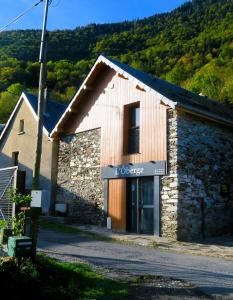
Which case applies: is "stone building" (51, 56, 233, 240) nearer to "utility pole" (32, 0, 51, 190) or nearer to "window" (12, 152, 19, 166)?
"window" (12, 152, 19, 166)

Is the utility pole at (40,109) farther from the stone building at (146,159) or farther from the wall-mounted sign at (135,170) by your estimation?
the wall-mounted sign at (135,170)

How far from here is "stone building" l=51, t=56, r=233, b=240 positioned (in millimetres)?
14680

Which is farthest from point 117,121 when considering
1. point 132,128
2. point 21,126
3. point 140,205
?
point 21,126

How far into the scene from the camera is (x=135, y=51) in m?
57.4

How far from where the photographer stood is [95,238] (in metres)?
14.2

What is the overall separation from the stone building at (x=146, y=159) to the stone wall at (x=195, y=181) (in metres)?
0.04

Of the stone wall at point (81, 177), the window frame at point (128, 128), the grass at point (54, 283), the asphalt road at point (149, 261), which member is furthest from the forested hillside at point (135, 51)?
the grass at point (54, 283)

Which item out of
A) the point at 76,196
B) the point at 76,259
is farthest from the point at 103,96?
the point at 76,259

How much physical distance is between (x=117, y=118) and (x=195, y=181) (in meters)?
4.42

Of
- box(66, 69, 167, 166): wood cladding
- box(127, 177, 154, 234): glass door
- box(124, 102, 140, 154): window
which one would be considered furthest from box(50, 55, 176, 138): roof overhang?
box(127, 177, 154, 234): glass door

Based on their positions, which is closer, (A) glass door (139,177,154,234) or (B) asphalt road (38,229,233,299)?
(B) asphalt road (38,229,233,299)

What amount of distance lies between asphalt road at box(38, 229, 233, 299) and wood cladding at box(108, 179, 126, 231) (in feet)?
9.42

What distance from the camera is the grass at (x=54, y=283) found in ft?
20.2

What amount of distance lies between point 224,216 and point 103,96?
7318 mm
